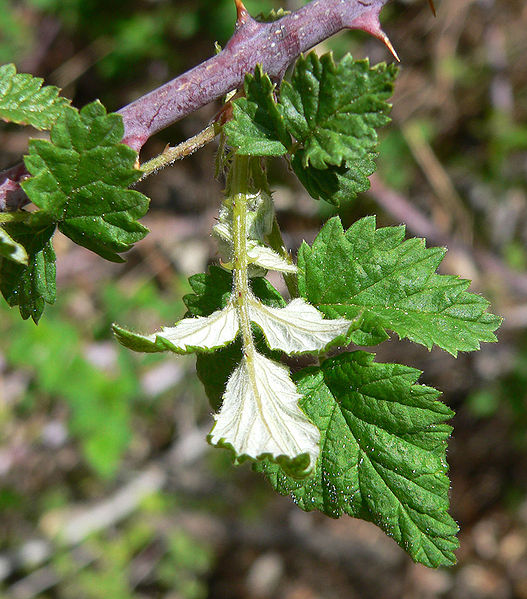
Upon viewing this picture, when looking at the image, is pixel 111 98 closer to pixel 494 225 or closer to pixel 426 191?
pixel 426 191

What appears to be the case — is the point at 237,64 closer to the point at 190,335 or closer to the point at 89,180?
the point at 89,180

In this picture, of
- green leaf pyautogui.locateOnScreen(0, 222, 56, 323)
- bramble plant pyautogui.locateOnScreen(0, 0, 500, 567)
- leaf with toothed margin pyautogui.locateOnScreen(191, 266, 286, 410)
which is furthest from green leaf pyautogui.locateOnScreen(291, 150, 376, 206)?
green leaf pyautogui.locateOnScreen(0, 222, 56, 323)

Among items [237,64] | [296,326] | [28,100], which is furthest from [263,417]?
[28,100]

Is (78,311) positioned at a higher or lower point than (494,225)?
higher

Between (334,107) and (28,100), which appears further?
(28,100)

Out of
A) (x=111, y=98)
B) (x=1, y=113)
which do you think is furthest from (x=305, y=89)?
(x=111, y=98)

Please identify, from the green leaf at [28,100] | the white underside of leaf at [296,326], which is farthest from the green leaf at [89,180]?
the white underside of leaf at [296,326]
